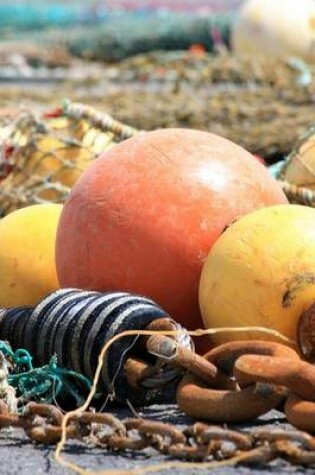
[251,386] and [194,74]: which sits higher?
[251,386]

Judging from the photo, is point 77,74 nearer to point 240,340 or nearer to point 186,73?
point 186,73

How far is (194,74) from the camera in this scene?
12422 mm

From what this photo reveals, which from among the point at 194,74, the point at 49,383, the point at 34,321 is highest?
the point at 34,321

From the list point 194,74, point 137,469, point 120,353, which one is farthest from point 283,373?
point 194,74

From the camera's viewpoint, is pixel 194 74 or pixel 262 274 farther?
pixel 194 74

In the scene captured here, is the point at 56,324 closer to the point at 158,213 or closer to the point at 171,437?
the point at 158,213

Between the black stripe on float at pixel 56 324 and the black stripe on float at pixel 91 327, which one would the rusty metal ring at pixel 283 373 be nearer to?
the black stripe on float at pixel 91 327

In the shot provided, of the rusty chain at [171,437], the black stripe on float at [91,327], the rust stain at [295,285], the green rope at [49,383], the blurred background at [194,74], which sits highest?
the rust stain at [295,285]

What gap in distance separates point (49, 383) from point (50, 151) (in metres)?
2.28

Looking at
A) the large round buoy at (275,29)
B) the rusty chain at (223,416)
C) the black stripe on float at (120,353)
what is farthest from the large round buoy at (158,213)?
the large round buoy at (275,29)

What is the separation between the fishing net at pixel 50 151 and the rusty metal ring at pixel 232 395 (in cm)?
232

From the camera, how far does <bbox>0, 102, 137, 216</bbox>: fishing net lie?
554 centimetres

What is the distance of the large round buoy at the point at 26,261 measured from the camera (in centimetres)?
432

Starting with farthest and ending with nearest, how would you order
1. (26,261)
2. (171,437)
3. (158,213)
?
(26,261) < (158,213) < (171,437)
